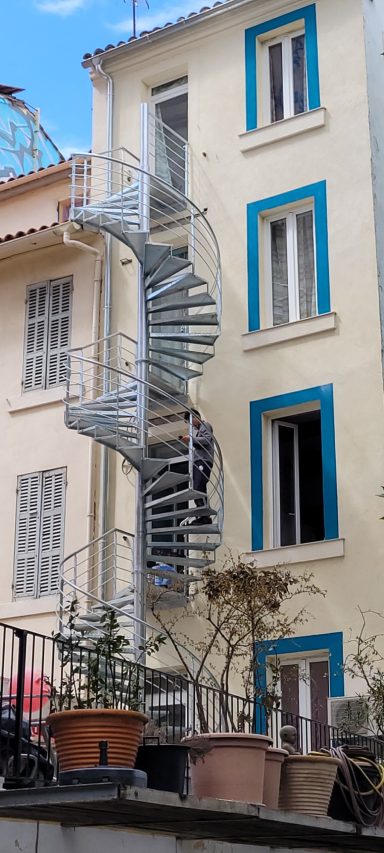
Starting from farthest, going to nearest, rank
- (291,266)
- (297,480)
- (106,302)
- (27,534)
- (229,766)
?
(106,302)
(27,534)
(291,266)
(297,480)
(229,766)

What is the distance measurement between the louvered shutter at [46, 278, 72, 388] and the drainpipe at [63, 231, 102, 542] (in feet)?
1.76

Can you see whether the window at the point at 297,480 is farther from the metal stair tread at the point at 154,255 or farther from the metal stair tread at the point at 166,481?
the metal stair tread at the point at 154,255

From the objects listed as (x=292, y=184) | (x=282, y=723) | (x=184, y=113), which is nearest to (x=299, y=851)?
(x=282, y=723)

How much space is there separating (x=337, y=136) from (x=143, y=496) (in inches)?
218

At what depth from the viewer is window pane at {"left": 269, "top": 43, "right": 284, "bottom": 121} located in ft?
66.1

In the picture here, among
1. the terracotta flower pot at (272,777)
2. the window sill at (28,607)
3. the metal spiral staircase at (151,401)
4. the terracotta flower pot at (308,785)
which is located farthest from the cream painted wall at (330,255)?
the terracotta flower pot at (272,777)

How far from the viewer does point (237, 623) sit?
48.7ft

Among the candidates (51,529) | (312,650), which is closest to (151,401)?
(51,529)

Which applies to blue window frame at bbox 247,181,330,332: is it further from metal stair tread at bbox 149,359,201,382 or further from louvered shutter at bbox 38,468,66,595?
louvered shutter at bbox 38,468,66,595

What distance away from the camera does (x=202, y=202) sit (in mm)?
20016

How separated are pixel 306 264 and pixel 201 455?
3.08m

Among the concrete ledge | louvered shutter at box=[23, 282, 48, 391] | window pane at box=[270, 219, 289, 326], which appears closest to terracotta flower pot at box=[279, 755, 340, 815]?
the concrete ledge

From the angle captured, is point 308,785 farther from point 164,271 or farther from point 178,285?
point 164,271

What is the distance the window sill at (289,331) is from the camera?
18.1m
